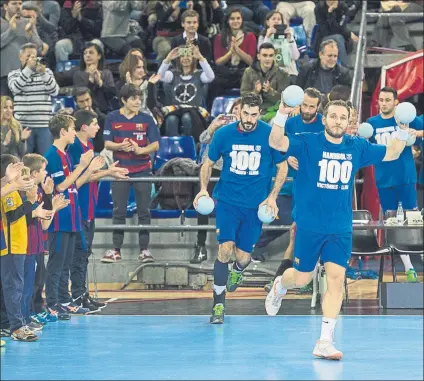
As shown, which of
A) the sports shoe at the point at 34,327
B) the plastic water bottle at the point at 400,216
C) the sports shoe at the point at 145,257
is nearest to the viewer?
the sports shoe at the point at 34,327

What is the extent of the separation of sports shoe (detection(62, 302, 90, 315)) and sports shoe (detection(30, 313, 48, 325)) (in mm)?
579

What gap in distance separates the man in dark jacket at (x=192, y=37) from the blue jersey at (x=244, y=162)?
5363 mm

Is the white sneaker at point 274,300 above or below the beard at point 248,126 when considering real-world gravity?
below

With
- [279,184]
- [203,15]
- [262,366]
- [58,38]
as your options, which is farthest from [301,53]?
[262,366]

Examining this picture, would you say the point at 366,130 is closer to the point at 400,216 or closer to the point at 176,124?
the point at 400,216

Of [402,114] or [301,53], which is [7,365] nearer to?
[402,114]

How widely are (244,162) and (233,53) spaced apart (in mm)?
5653

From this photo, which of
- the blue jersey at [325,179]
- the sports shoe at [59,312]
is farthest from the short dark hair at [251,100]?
the sports shoe at [59,312]

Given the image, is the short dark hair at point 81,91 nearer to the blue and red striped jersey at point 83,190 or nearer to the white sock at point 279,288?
the blue and red striped jersey at point 83,190

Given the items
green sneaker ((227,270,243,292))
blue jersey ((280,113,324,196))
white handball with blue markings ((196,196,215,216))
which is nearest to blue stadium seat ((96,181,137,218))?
blue jersey ((280,113,324,196))

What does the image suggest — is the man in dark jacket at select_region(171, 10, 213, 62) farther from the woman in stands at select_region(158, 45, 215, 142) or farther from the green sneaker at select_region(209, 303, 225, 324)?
the green sneaker at select_region(209, 303, 225, 324)

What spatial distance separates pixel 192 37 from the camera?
645 inches

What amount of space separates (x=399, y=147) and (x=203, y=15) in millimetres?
8747

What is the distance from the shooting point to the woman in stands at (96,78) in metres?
16.0
